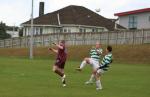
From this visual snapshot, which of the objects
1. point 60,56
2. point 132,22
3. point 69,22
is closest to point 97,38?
point 132,22

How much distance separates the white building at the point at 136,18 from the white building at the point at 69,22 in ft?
44.4

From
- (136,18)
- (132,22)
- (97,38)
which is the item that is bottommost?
(97,38)

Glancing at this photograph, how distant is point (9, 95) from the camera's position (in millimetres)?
18875

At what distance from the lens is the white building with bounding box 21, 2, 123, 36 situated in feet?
343

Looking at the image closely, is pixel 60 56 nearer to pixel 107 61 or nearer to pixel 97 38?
pixel 107 61

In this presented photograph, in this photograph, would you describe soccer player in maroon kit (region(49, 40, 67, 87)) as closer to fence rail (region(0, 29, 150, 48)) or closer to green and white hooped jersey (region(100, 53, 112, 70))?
green and white hooped jersey (region(100, 53, 112, 70))

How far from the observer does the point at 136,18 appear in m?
86.9

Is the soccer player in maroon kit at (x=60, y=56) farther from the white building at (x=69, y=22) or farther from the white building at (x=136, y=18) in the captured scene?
the white building at (x=69, y=22)

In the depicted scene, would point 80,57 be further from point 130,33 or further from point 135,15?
point 135,15

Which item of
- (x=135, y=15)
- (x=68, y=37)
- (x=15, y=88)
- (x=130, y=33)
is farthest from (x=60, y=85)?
(x=135, y=15)

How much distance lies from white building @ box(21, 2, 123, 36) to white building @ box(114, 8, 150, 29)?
1353 centimetres

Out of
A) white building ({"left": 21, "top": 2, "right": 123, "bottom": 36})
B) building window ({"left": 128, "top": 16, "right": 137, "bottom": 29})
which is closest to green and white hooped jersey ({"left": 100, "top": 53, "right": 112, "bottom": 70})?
building window ({"left": 128, "top": 16, "right": 137, "bottom": 29})

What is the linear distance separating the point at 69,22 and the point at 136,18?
66.2ft

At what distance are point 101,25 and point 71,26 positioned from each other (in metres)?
6.43
